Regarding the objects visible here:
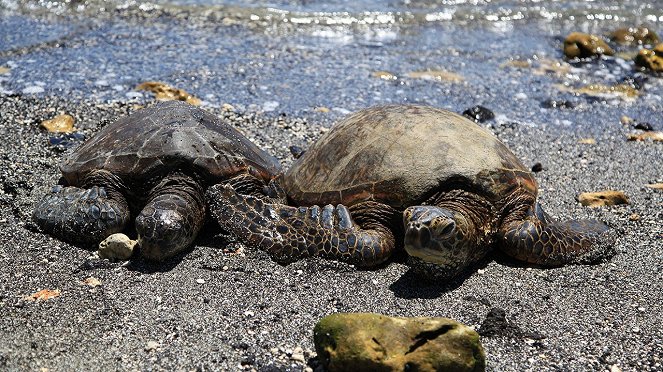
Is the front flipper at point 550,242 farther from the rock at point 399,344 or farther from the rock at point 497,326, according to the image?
the rock at point 399,344

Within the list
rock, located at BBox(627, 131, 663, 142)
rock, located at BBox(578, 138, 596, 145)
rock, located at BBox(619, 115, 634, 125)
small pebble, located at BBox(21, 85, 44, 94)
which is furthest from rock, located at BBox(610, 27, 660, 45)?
small pebble, located at BBox(21, 85, 44, 94)

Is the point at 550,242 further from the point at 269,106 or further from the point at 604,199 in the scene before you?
the point at 269,106

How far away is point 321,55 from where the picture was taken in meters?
10.5

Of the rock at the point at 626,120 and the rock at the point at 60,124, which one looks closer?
the rock at the point at 60,124

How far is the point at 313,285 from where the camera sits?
4.70m

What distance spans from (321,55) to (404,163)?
18.2ft

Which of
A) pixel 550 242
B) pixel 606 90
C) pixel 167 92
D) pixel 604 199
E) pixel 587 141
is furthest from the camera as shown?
pixel 606 90

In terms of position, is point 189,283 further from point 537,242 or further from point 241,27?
point 241,27

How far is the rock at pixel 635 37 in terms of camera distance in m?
12.1

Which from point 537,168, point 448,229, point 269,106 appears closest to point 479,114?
point 537,168

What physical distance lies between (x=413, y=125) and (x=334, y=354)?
2247 mm

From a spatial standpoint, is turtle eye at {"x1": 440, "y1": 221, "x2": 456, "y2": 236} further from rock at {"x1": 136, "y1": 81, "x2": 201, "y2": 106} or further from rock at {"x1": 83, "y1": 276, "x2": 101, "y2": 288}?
rock at {"x1": 136, "y1": 81, "x2": 201, "y2": 106}

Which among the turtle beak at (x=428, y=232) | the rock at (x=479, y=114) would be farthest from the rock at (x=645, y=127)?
the turtle beak at (x=428, y=232)

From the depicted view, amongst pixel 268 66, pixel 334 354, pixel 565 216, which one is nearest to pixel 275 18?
pixel 268 66
